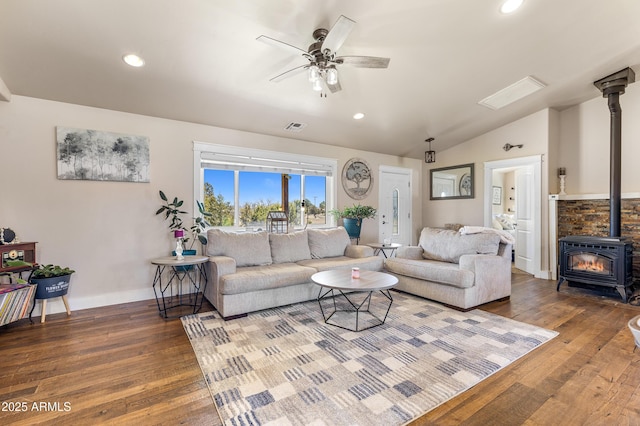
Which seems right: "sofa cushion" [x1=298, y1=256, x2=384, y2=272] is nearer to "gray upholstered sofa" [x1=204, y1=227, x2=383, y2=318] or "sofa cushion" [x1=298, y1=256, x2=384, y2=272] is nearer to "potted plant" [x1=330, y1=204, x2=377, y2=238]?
"gray upholstered sofa" [x1=204, y1=227, x2=383, y2=318]

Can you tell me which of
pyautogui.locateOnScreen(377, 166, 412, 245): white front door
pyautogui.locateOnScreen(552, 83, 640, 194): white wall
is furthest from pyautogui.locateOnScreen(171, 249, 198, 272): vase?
pyautogui.locateOnScreen(552, 83, 640, 194): white wall

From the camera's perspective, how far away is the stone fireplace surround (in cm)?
429

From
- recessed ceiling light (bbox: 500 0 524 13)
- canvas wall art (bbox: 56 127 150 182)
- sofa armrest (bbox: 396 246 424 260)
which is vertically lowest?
sofa armrest (bbox: 396 246 424 260)

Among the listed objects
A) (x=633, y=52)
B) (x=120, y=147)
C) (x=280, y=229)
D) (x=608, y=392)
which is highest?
(x=633, y=52)

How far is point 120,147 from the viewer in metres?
3.56

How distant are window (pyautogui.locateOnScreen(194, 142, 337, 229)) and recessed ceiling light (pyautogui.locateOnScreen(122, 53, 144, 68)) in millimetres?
1316

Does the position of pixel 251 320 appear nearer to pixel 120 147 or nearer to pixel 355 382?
pixel 355 382

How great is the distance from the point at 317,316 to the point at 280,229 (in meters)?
1.83

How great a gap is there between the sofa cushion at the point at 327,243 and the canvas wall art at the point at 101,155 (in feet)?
7.69

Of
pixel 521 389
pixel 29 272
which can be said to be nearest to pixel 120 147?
pixel 29 272

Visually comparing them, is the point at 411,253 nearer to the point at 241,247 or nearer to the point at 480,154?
the point at 241,247

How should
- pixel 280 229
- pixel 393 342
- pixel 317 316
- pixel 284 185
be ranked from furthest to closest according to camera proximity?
pixel 284 185 < pixel 280 229 < pixel 317 316 < pixel 393 342

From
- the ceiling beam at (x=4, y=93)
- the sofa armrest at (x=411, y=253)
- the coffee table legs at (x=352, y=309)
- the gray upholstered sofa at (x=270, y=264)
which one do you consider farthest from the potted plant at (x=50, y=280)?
the sofa armrest at (x=411, y=253)

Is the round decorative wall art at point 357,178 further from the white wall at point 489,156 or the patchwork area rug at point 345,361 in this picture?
the patchwork area rug at point 345,361
